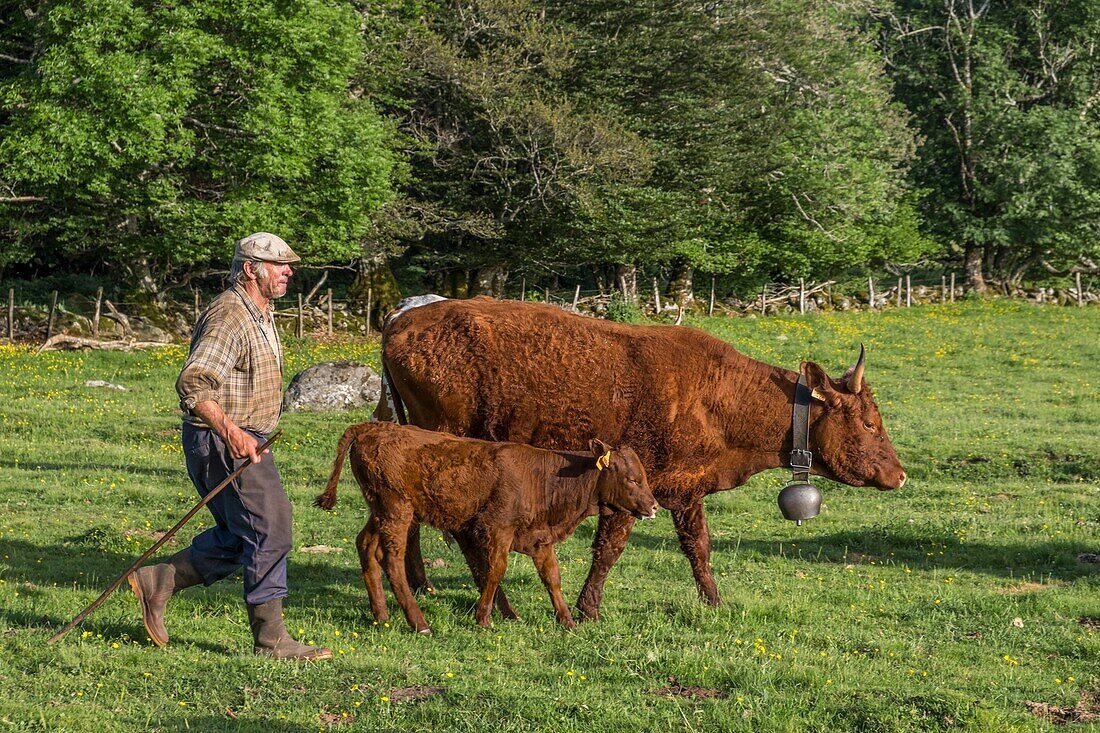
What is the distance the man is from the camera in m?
7.35

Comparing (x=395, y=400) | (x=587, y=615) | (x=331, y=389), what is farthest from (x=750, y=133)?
(x=587, y=615)

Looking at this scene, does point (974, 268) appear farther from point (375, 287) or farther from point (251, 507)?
point (251, 507)

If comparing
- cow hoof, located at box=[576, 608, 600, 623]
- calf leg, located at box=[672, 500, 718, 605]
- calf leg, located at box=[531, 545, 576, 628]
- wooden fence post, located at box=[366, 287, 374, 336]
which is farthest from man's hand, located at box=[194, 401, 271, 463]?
wooden fence post, located at box=[366, 287, 374, 336]

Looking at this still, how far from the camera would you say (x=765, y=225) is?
50312 millimetres

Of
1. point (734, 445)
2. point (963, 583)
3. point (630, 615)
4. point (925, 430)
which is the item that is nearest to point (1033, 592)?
point (963, 583)

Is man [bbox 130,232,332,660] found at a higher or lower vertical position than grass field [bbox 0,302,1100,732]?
higher

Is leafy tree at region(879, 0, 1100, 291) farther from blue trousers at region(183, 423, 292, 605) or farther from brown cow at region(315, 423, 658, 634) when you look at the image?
blue trousers at region(183, 423, 292, 605)

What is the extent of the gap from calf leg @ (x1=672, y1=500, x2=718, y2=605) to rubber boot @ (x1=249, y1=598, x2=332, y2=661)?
11.6ft

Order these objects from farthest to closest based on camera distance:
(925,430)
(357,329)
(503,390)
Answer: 1. (357,329)
2. (925,430)
3. (503,390)

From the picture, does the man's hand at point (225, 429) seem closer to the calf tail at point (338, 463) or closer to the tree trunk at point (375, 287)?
the calf tail at point (338, 463)

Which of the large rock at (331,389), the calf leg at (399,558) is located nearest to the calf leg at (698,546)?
the calf leg at (399,558)

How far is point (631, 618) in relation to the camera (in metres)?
9.24

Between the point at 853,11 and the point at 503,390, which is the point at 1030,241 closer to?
the point at 853,11

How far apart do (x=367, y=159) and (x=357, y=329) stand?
21.4ft
